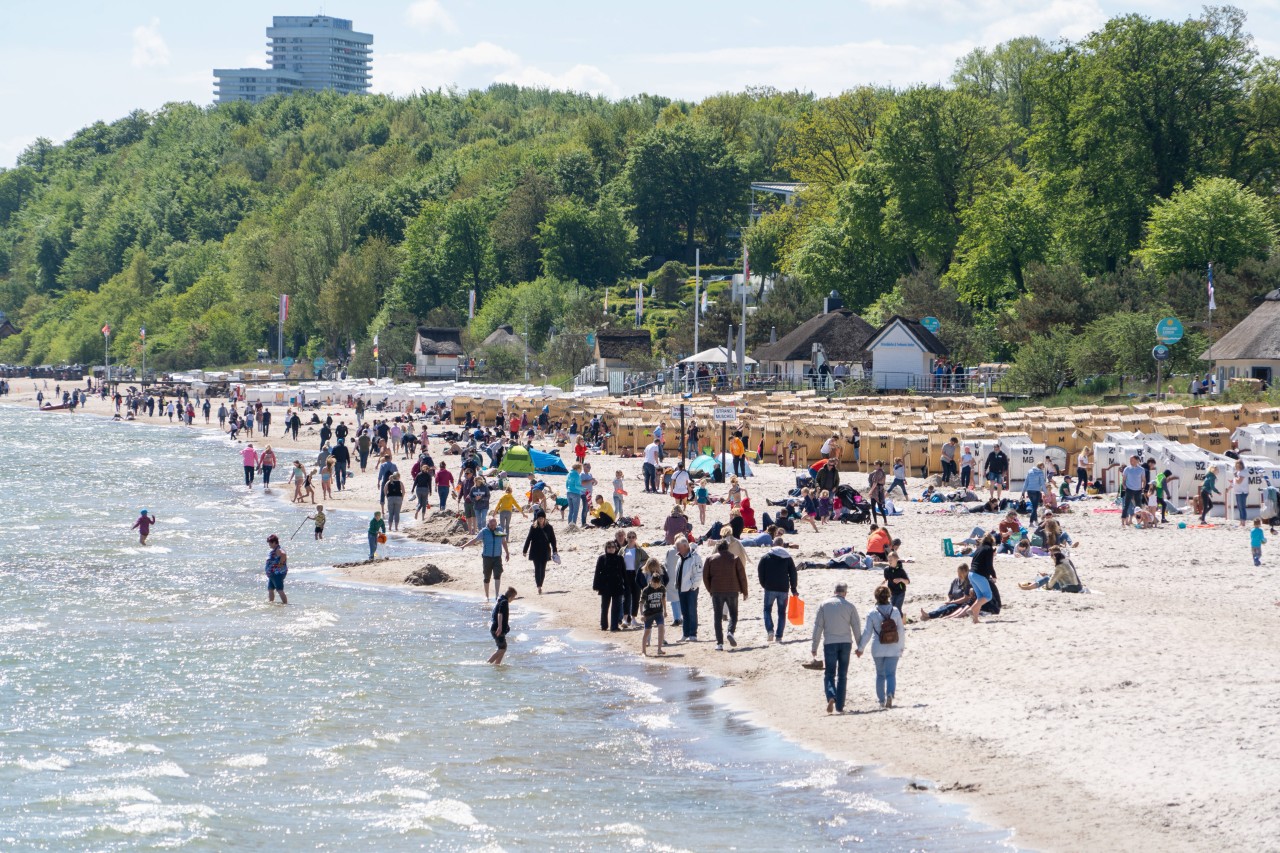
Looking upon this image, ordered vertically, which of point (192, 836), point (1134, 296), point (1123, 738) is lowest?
point (192, 836)

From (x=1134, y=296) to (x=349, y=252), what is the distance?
262ft

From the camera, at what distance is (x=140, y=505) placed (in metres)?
39.6

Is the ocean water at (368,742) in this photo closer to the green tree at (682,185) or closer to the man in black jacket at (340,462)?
the man in black jacket at (340,462)

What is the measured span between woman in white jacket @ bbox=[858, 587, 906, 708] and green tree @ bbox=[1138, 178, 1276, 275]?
45.3 m

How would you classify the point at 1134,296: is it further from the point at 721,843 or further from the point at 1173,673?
the point at 721,843

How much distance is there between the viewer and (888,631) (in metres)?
13.8

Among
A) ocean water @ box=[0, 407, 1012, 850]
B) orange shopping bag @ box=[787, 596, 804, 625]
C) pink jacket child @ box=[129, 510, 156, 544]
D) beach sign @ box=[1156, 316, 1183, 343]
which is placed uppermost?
beach sign @ box=[1156, 316, 1183, 343]

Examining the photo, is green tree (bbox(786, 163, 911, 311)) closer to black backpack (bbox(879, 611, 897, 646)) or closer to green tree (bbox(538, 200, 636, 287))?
green tree (bbox(538, 200, 636, 287))

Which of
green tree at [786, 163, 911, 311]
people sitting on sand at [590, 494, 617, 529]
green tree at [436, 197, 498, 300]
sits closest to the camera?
people sitting on sand at [590, 494, 617, 529]

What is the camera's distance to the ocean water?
12109 millimetres

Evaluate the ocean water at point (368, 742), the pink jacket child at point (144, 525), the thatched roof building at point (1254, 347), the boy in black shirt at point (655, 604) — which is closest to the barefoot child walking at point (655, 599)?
the boy in black shirt at point (655, 604)

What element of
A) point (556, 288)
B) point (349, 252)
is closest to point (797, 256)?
point (556, 288)

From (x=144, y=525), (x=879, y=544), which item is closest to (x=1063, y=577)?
(x=879, y=544)

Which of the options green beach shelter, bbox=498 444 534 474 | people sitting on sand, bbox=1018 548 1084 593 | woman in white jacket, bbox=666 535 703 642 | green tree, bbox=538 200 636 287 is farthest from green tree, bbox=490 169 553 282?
people sitting on sand, bbox=1018 548 1084 593
